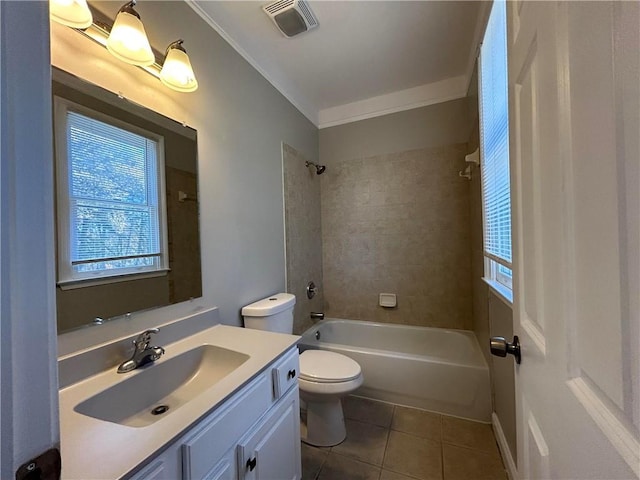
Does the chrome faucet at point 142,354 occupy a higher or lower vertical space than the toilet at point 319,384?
higher

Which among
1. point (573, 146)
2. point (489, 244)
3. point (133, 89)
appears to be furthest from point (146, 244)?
point (489, 244)

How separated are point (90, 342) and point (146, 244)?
1.33 feet

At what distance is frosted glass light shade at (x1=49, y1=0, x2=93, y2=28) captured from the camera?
2.71ft

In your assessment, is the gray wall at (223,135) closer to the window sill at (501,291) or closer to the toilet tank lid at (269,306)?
the toilet tank lid at (269,306)

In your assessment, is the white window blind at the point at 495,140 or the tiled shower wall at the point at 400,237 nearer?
the white window blind at the point at 495,140

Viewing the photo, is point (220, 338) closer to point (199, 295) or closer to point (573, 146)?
point (199, 295)

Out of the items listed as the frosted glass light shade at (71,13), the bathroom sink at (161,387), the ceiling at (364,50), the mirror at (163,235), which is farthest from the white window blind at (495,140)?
the frosted glass light shade at (71,13)

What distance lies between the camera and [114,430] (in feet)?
2.13

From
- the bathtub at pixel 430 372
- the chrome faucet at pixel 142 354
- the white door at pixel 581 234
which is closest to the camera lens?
the white door at pixel 581 234

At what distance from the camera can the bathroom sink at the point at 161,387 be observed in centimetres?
86

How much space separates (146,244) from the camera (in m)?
1.14

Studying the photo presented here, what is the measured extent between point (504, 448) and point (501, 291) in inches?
34.4

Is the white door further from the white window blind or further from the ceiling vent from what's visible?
the ceiling vent

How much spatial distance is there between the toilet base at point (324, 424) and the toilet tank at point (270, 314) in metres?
0.50
